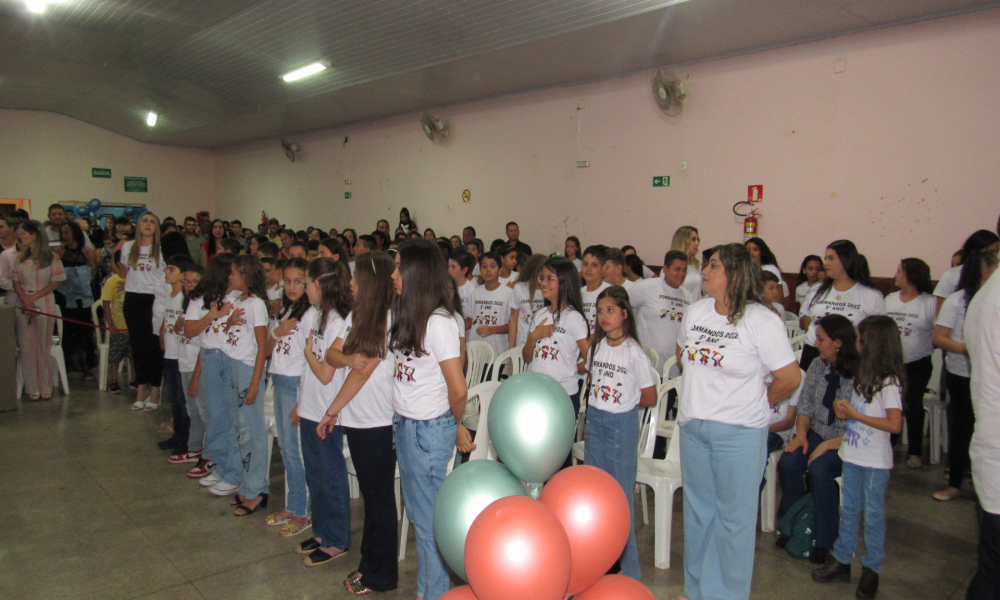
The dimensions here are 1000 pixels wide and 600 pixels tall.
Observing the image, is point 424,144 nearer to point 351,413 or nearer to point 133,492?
point 133,492

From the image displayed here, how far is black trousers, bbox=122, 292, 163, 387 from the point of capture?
18.3 ft

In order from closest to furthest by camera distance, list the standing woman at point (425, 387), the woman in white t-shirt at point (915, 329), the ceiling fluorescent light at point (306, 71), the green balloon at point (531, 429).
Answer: the green balloon at point (531, 429) < the standing woman at point (425, 387) < the woman in white t-shirt at point (915, 329) < the ceiling fluorescent light at point (306, 71)

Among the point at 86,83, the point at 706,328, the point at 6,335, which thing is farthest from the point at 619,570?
the point at 86,83

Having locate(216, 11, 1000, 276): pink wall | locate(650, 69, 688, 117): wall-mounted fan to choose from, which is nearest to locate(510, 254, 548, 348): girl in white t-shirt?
locate(216, 11, 1000, 276): pink wall

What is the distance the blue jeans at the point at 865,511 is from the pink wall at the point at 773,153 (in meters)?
4.13

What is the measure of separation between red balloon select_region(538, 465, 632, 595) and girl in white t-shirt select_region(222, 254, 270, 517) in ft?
7.97

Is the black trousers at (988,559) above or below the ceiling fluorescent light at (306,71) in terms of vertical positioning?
below

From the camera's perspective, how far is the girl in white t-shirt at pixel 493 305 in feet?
16.5

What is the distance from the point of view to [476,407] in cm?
414

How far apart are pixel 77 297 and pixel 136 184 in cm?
1091

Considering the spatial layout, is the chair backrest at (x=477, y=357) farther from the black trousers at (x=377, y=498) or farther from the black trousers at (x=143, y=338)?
the black trousers at (x=143, y=338)

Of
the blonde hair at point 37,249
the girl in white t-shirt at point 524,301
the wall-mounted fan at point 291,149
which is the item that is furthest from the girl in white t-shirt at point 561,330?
the wall-mounted fan at point 291,149

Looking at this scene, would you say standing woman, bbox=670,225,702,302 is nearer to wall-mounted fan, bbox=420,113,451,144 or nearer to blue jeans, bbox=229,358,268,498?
blue jeans, bbox=229,358,268,498

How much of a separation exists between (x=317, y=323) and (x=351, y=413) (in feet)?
1.73
